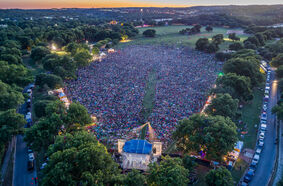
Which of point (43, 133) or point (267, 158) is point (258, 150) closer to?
point (267, 158)

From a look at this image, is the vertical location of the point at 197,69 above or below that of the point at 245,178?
above

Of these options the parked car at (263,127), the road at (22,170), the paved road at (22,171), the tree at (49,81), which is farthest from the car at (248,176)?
the tree at (49,81)

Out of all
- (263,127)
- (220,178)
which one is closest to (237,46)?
(263,127)

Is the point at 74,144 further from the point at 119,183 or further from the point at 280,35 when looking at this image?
the point at 280,35

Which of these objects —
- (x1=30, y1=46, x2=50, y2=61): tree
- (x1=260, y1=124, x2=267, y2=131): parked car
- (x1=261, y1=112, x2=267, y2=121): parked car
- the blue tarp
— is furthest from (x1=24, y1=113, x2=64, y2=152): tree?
(x1=30, y1=46, x2=50, y2=61): tree

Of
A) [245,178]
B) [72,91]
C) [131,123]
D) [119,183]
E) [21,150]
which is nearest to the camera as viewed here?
[119,183]

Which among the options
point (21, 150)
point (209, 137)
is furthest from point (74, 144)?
point (209, 137)

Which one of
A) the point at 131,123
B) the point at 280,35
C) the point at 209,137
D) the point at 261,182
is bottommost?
the point at 261,182

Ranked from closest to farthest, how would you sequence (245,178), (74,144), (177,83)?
(74,144) → (245,178) → (177,83)
